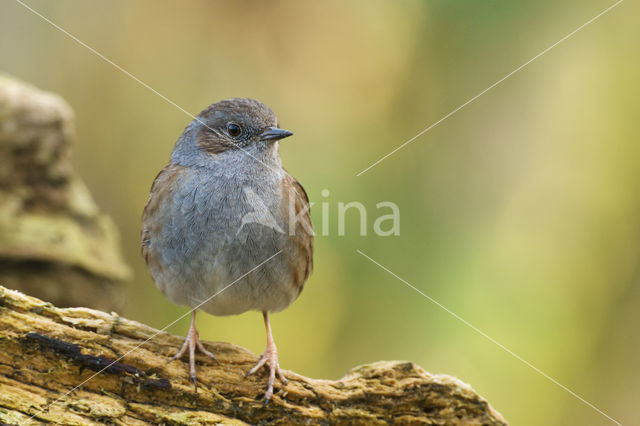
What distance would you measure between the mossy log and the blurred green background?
6.26 ft

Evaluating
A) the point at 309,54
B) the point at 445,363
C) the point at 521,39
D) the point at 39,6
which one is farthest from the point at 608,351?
the point at 39,6

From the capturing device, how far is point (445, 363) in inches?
247

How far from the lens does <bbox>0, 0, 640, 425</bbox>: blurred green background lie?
20.7 ft

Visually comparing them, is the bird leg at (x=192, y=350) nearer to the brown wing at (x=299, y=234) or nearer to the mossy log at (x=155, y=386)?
the mossy log at (x=155, y=386)

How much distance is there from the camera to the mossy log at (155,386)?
12.8 ft

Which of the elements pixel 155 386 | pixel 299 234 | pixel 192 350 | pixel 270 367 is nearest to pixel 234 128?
pixel 299 234

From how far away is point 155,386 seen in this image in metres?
4.15

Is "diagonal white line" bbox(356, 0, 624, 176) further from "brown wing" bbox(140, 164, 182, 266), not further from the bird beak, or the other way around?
"brown wing" bbox(140, 164, 182, 266)

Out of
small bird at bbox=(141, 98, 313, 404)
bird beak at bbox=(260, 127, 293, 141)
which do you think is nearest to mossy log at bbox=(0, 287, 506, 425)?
small bird at bbox=(141, 98, 313, 404)

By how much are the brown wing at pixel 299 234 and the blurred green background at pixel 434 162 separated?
1.45 meters

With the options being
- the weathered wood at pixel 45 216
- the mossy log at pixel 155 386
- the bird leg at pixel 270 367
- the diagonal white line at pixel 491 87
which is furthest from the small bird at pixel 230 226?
the diagonal white line at pixel 491 87

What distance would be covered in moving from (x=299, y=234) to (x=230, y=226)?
1.73ft

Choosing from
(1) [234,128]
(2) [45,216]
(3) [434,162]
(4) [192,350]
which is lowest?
(4) [192,350]

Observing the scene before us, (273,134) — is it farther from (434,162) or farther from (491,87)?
(491,87)
